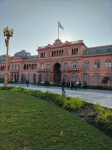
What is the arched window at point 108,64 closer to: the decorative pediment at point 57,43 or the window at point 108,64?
the window at point 108,64

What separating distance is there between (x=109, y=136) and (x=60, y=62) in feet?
148

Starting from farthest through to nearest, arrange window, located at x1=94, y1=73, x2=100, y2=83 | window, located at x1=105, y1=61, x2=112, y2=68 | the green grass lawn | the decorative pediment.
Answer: the decorative pediment, window, located at x1=94, y1=73, x2=100, y2=83, window, located at x1=105, y1=61, x2=112, y2=68, the green grass lawn

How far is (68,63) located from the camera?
4791 cm

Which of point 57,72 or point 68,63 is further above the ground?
point 68,63

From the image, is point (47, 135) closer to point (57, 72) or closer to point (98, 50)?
point (98, 50)

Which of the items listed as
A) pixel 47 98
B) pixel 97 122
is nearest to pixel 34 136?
pixel 97 122

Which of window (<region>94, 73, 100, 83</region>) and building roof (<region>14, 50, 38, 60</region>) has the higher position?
building roof (<region>14, 50, 38, 60</region>)

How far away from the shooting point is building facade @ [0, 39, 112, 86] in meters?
42.4

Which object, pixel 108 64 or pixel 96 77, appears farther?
pixel 96 77

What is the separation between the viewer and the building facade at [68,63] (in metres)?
42.4

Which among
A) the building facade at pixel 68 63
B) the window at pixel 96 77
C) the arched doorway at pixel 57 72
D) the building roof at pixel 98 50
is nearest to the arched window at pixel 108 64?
the building facade at pixel 68 63

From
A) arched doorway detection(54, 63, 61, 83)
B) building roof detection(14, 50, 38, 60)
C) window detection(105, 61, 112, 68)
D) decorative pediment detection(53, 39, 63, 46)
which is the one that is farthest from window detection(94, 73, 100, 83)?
building roof detection(14, 50, 38, 60)

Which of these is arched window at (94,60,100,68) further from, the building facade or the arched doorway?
the arched doorway

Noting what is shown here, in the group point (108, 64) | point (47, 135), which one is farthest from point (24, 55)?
point (47, 135)
